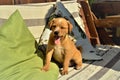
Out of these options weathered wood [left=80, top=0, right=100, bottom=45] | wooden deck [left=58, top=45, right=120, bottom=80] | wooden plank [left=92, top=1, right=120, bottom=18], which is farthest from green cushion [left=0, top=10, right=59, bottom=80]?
wooden plank [left=92, top=1, right=120, bottom=18]

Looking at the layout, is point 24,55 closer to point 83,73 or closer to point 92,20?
point 83,73

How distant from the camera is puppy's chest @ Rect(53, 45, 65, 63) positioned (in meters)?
2.01

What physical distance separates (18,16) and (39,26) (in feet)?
1.14

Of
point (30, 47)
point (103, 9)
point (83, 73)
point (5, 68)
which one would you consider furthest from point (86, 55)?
point (103, 9)

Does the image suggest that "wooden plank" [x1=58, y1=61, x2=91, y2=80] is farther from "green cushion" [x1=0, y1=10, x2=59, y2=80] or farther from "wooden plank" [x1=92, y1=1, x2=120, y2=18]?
"wooden plank" [x1=92, y1=1, x2=120, y2=18]

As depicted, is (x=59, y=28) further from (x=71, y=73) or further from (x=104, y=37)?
(x=104, y=37)

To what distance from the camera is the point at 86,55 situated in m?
2.30

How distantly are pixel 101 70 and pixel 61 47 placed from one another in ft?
1.23

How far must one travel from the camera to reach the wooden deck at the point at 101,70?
1865 millimetres

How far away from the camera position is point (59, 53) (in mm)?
2031

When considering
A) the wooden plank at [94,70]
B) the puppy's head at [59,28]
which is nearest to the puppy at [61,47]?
the puppy's head at [59,28]

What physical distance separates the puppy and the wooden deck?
0.07 meters

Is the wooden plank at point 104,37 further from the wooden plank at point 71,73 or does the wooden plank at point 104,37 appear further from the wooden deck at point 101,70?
the wooden plank at point 71,73

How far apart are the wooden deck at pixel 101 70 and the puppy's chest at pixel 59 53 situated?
0.12 m
